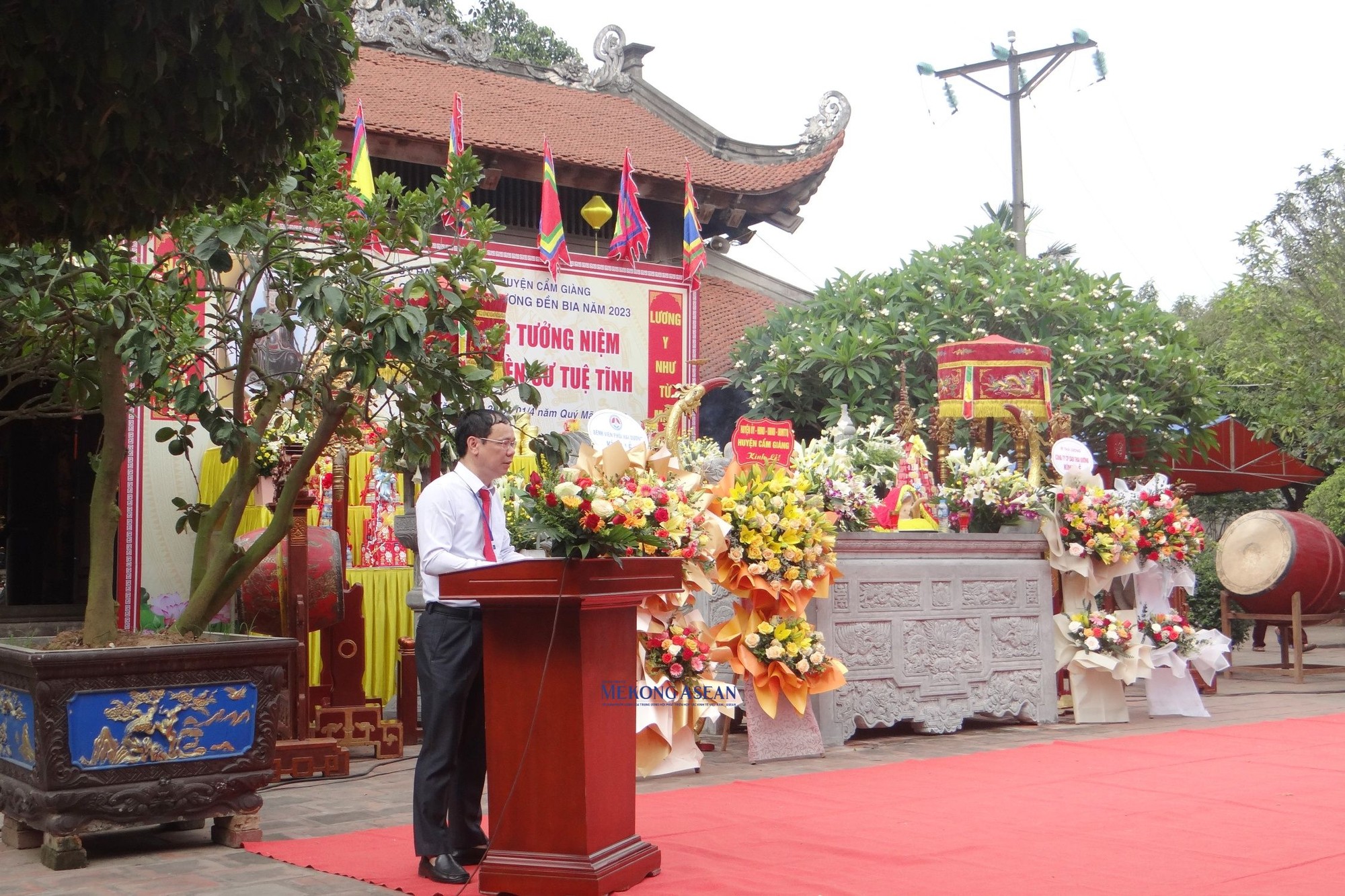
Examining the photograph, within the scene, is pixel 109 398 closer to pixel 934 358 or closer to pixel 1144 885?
pixel 1144 885

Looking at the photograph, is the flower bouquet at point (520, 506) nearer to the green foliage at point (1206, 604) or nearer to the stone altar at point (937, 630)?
the stone altar at point (937, 630)

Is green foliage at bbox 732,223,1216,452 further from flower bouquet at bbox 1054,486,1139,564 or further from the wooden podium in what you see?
the wooden podium

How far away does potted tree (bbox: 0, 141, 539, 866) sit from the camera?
4535 mm

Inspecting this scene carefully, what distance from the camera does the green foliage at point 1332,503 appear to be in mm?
14547

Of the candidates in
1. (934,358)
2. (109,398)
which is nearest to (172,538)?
(109,398)

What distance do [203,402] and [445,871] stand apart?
6.50 ft

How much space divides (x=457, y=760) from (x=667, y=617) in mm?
2330

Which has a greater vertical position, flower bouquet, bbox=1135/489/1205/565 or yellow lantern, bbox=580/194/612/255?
yellow lantern, bbox=580/194/612/255

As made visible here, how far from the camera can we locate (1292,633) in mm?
11469

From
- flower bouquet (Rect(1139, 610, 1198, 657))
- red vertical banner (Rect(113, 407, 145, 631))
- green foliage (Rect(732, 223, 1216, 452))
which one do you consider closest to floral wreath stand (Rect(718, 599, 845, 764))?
flower bouquet (Rect(1139, 610, 1198, 657))

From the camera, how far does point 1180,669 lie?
27.3 feet

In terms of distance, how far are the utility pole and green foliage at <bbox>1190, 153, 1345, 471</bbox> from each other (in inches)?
147

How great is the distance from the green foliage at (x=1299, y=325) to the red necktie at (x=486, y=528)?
9310 mm

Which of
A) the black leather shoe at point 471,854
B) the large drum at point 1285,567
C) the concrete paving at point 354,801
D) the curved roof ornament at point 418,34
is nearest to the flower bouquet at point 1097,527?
the concrete paving at point 354,801
